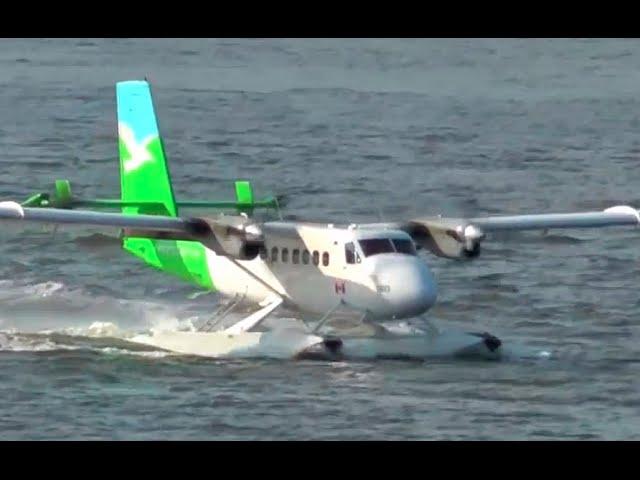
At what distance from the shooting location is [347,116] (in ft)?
240

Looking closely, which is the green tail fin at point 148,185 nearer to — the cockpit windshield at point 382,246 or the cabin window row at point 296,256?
the cabin window row at point 296,256

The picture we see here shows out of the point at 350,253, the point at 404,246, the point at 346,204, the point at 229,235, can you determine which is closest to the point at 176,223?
the point at 229,235

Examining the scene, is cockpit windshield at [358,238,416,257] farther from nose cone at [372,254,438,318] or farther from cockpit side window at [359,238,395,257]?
nose cone at [372,254,438,318]

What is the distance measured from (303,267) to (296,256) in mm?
241

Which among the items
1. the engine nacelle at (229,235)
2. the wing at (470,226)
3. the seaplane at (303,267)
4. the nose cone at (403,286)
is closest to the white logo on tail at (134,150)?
the seaplane at (303,267)

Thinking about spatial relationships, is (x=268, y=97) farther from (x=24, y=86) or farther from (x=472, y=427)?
(x=472, y=427)

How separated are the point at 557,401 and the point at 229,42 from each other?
7398cm

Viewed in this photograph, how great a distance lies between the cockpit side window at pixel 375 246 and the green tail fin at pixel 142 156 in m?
4.92

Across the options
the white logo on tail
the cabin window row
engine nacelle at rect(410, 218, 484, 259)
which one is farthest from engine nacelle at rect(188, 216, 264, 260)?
the white logo on tail

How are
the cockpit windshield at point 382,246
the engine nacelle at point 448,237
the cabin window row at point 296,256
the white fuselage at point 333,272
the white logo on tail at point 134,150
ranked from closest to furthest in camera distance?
the white fuselage at point 333,272, the cockpit windshield at point 382,246, the cabin window row at point 296,256, the engine nacelle at point 448,237, the white logo on tail at point 134,150

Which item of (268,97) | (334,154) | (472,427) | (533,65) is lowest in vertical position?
(472,427)

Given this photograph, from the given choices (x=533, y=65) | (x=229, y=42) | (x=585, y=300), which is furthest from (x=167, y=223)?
(x=229, y=42)

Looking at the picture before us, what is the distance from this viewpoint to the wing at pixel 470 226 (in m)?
34.3

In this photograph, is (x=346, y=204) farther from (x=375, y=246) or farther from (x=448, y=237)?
(x=375, y=246)
